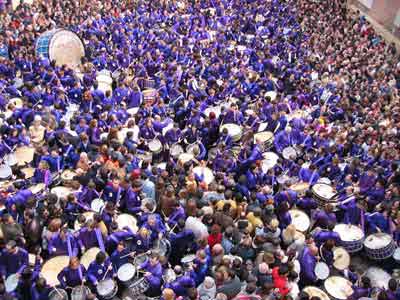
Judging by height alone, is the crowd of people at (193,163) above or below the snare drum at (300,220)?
above

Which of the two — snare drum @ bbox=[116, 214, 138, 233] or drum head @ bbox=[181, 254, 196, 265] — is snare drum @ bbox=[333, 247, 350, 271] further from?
snare drum @ bbox=[116, 214, 138, 233]

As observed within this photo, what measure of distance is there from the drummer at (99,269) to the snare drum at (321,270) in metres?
3.73

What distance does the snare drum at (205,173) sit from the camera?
1066 cm

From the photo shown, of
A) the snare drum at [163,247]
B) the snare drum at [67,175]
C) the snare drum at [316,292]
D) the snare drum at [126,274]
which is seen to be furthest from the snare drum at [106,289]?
the snare drum at [316,292]

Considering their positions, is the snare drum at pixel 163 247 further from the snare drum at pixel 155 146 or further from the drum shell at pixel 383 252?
the drum shell at pixel 383 252

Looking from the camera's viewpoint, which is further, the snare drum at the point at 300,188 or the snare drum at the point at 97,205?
the snare drum at the point at 300,188

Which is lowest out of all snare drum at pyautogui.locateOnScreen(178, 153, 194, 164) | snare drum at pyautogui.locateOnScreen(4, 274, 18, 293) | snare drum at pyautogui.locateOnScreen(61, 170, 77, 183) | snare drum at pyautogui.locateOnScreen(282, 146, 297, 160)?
snare drum at pyautogui.locateOnScreen(282, 146, 297, 160)

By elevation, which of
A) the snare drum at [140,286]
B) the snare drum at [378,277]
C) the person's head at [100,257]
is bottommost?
the snare drum at [378,277]

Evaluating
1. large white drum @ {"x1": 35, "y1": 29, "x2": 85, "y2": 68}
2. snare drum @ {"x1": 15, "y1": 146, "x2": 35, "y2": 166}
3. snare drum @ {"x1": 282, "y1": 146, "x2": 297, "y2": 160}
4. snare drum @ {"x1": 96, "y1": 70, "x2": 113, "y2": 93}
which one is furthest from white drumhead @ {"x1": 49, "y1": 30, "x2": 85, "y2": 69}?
snare drum @ {"x1": 282, "y1": 146, "x2": 297, "y2": 160}

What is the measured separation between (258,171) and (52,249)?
4.75 metres

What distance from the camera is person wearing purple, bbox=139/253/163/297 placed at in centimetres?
786

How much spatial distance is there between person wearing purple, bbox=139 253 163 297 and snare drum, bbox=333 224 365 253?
3841mm

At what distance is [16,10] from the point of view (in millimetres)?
18734

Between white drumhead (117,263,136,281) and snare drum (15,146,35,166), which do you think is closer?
white drumhead (117,263,136,281)
